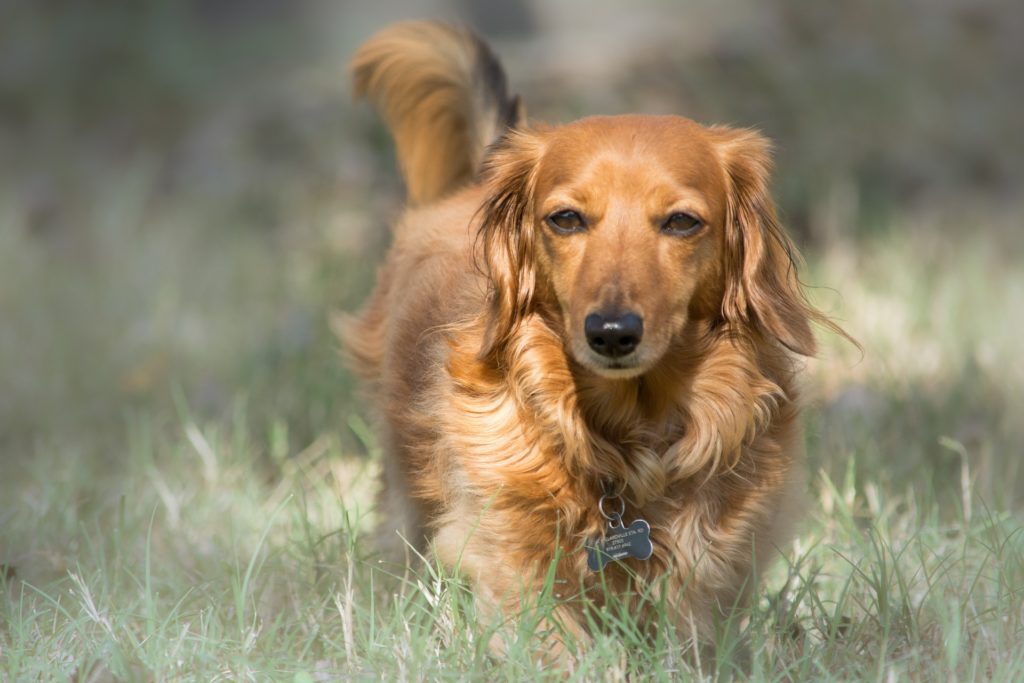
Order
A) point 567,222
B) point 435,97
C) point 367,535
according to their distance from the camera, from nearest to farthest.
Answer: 1. point 567,222
2. point 367,535
3. point 435,97

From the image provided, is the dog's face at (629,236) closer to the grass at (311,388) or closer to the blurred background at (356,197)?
the grass at (311,388)

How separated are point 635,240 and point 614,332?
23 centimetres

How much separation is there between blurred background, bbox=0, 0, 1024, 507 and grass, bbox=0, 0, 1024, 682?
24 mm

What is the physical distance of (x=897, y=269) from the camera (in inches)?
233

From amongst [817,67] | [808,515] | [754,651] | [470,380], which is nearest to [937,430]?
[808,515]

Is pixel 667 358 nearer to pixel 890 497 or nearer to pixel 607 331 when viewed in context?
pixel 607 331

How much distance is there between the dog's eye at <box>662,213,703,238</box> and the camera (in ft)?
8.47

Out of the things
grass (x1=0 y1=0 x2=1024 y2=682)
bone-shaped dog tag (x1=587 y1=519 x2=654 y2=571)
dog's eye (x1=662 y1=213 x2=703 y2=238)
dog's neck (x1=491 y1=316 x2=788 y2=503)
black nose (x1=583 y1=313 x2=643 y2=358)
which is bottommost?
grass (x1=0 y1=0 x2=1024 y2=682)

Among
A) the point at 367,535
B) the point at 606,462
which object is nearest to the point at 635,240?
the point at 606,462

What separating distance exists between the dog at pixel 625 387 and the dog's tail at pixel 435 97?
849 millimetres

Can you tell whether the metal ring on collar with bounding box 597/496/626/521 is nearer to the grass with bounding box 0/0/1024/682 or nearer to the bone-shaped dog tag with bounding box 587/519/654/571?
the bone-shaped dog tag with bounding box 587/519/654/571

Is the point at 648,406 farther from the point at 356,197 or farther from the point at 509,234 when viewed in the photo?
the point at 356,197

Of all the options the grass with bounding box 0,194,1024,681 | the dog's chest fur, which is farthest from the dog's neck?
the grass with bounding box 0,194,1024,681

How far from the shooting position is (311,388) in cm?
467
